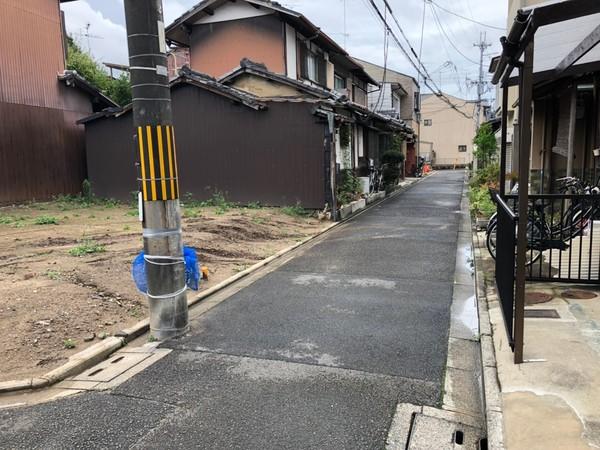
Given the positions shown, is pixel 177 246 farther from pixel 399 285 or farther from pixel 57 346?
pixel 399 285

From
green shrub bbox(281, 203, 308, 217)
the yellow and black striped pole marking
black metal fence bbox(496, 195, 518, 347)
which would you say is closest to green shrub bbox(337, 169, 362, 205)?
green shrub bbox(281, 203, 308, 217)

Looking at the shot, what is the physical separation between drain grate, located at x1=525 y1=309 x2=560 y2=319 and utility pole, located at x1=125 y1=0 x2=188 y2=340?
12.3ft

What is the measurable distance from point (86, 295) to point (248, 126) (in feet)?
31.2

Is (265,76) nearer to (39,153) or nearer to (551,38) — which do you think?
(39,153)

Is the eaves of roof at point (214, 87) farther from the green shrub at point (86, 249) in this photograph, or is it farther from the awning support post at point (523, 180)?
the awning support post at point (523, 180)

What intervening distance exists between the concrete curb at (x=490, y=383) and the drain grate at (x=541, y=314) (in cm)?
42

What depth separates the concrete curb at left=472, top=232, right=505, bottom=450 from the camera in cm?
300

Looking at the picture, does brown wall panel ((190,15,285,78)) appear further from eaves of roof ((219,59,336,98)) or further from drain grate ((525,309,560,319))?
drain grate ((525,309,560,319))

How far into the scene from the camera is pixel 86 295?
5.91 meters

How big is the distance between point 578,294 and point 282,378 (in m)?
3.87

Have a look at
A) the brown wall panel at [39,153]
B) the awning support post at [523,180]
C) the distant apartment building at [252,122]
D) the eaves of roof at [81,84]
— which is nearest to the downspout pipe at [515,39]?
the awning support post at [523,180]

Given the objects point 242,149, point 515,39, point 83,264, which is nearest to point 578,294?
point 515,39

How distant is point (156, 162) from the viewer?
15.8 ft

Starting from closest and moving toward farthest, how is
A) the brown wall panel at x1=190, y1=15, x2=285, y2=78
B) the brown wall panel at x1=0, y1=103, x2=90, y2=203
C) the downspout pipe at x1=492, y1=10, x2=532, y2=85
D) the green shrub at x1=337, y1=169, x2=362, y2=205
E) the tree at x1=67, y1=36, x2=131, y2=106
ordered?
the downspout pipe at x1=492, y1=10, x2=532, y2=85
the green shrub at x1=337, y1=169, x2=362, y2=205
the brown wall panel at x1=0, y1=103, x2=90, y2=203
the brown wall panel at x1=190, y1=15, x2=285, y2=78
the tree at x1=67, y1=36, x2=131, y2=106
